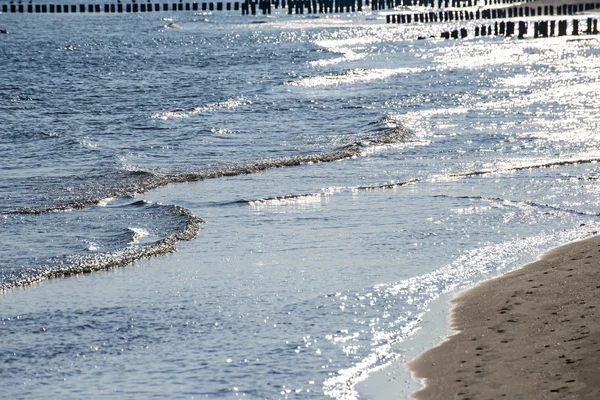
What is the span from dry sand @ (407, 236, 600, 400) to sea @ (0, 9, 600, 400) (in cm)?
36

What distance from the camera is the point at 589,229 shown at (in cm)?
1239

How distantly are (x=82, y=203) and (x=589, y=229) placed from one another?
714 centimetres

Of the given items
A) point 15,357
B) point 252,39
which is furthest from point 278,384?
point 252,39

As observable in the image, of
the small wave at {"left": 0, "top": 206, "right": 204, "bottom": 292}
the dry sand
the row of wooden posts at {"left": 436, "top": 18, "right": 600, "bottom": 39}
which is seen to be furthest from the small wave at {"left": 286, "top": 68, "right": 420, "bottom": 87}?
the dry sand

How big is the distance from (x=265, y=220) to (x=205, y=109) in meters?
15.4

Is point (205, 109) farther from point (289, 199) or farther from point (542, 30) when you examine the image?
point (542, 30)

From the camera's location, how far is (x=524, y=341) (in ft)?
26.5

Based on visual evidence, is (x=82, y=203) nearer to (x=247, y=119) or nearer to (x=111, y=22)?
(x=247, y=119)

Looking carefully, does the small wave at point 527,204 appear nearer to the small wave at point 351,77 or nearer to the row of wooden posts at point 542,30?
the small wave at point 351,77

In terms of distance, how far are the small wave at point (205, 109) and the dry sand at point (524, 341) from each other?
17743mm

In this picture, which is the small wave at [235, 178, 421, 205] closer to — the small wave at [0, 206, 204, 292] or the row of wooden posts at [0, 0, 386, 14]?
the small wave at [0, 206, 204, 292]

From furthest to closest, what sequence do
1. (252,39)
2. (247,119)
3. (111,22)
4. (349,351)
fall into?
(111,22) < (252,39) < (247,119) < (349,351)

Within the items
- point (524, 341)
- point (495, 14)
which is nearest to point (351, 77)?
point (524, 341)

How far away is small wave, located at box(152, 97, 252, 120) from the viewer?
2707 cm
